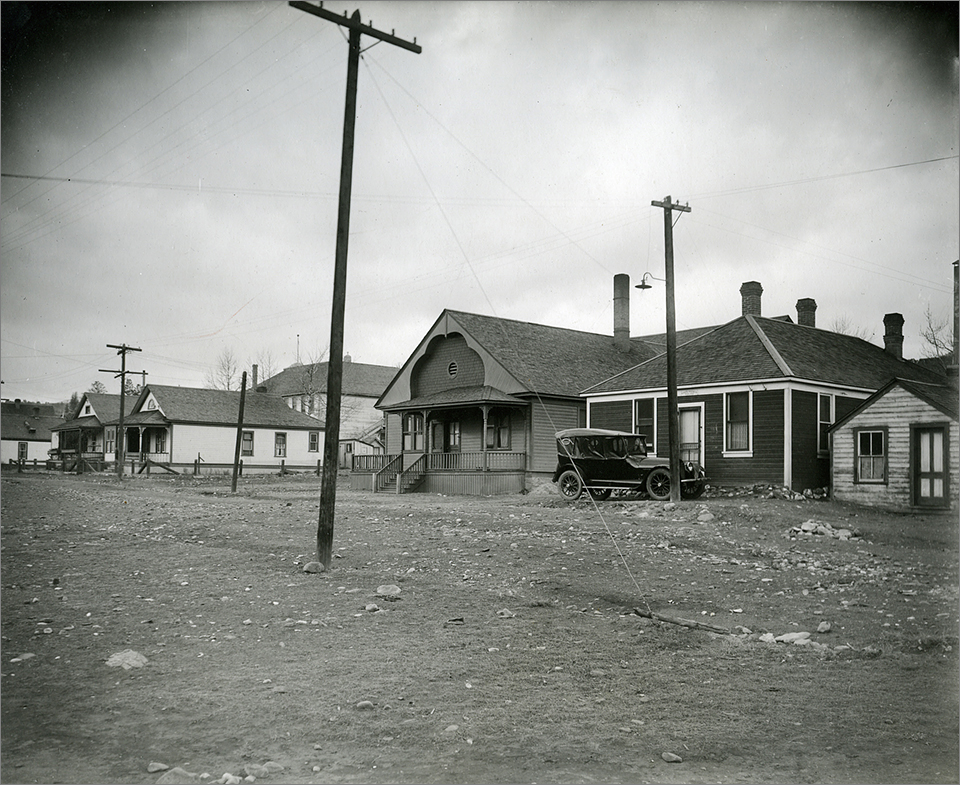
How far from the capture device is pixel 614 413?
2742 centimetres

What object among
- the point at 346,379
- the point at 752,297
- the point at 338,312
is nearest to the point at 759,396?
the point at 752,297

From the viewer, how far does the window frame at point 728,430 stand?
22891mm

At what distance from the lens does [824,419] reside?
22.8 meters

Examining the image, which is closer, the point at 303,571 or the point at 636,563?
the point at 303,571

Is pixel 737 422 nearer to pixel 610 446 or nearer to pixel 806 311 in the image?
pixel 610 446

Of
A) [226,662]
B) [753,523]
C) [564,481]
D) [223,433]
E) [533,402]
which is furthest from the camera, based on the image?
[223,433]

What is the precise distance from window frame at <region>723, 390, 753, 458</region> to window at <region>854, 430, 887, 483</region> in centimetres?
317

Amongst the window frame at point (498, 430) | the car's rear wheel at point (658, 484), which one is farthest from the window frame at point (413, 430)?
the car's rear wheel at point (658, 484)

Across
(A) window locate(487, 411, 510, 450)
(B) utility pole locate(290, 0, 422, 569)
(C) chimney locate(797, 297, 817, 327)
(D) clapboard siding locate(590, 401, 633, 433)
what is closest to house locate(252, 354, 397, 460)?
(A) window locate(487, 411, 510, 450)

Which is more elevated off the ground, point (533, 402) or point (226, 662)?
point (533, 402)

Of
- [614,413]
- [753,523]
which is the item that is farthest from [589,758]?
[614,413]

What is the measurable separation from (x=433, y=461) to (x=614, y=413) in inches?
312

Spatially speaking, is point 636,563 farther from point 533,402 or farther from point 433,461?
point 433,461

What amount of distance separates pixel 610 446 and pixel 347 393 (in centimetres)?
4872
